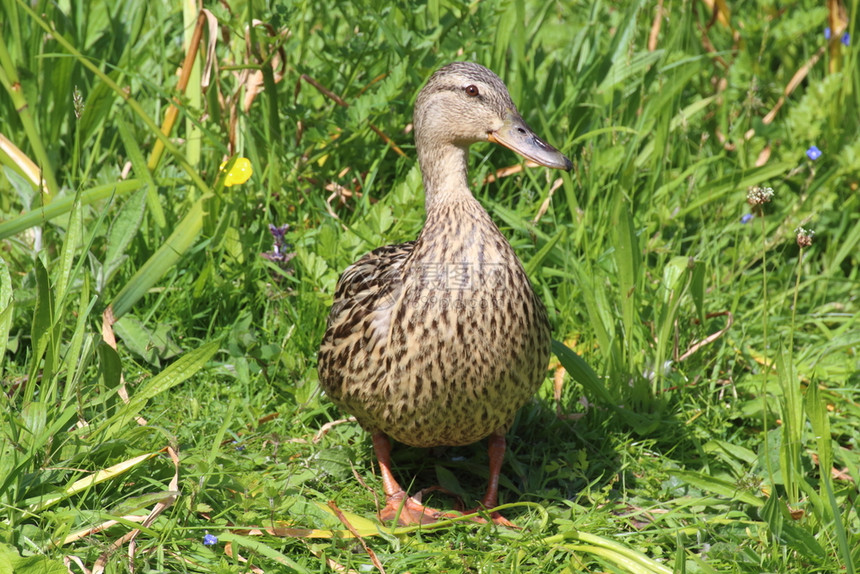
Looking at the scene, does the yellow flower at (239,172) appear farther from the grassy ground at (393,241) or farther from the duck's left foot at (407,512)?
the duck's left foot at (407,512)

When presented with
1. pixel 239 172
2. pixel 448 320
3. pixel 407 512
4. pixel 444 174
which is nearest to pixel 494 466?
pixel 407 512

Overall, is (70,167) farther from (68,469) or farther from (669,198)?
(669,198)

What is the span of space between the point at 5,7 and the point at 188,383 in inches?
71.8

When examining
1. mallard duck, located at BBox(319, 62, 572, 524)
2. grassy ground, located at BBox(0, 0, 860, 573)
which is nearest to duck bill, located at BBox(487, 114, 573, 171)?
mallard duck, located at BBox(319, 62, 572, 524)

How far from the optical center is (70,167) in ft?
13.8

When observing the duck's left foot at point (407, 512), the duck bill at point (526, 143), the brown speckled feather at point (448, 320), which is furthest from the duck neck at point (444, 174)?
the duck's left foot at point (407, 512)

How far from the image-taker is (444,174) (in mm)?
3078

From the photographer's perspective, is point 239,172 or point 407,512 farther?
point 239,172

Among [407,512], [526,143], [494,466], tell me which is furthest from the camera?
[494,466]

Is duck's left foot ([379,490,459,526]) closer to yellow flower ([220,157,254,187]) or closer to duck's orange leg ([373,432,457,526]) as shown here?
duck's orange leg ([373,432,457,526])

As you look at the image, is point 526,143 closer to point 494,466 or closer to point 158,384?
point 494,466

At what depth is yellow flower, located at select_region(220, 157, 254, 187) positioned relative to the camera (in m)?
3.85

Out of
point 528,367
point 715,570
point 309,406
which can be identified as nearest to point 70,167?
point 309,406

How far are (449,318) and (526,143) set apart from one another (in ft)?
2.05
